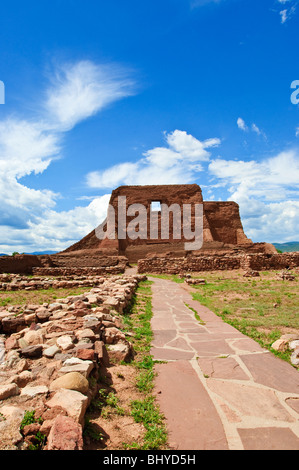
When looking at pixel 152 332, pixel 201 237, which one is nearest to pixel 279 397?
pixel 152 332

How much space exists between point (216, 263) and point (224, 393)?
17.5 metres

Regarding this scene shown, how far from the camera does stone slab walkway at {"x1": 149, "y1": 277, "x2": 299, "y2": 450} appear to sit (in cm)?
222

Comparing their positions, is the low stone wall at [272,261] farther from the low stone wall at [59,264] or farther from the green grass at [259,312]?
the green grass at [259,312]

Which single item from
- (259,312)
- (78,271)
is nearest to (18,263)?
(78,271)

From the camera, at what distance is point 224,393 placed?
294cm

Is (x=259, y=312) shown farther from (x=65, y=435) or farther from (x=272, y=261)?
(x=272, y=261)

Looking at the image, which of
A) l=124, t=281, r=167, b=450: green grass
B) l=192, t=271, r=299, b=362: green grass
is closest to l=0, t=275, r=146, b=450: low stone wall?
l=124, t=281, r=167, b=450: green grass

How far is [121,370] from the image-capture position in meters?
3.51

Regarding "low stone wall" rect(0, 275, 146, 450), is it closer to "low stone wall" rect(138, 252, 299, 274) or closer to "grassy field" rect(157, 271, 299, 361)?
"grassy field" rect(157, 271, 299, 361)

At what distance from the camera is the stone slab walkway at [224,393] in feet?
7.30

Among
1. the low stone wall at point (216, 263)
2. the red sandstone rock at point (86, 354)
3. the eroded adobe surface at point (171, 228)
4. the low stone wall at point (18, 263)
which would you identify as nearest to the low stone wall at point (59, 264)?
the low stone wall at point (18, 263)

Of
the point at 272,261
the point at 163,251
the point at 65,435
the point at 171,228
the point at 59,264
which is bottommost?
the point at 65,435

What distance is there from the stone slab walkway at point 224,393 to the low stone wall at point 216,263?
578 inches
